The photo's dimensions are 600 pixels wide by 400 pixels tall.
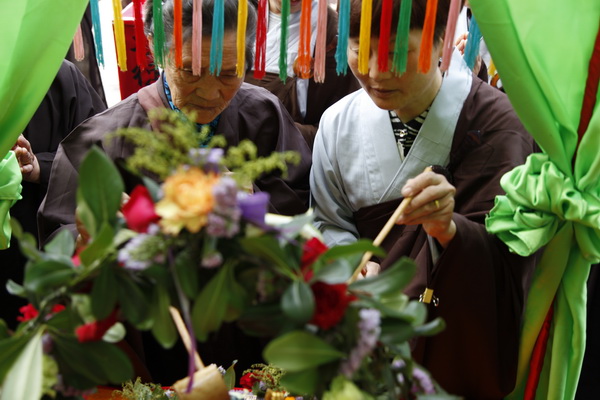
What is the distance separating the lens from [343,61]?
61.5 inches

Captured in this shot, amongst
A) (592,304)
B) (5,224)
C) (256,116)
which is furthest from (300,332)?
(592,304)

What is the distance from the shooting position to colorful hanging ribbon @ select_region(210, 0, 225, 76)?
154cm

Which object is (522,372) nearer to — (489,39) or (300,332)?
(489,39)

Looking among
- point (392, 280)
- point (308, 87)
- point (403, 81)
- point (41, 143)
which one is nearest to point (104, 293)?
point (392, 280)

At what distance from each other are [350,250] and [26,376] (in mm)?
413

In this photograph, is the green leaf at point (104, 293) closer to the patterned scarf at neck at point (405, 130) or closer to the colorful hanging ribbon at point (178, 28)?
the colorful hanging ribbon at point (178, 28)

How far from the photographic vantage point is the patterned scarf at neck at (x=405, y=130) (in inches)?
69.1

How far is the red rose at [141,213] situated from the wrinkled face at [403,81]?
81 centimetres

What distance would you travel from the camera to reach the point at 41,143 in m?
2.19

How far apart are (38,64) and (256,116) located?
1.98ft

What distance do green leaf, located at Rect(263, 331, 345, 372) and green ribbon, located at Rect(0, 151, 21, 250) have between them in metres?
0.97

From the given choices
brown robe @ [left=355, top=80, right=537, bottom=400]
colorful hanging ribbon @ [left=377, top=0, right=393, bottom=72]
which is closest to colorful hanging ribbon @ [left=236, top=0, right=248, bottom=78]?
colorful hanging ribbon @ [left=377, top=0, right=393, bottom=72]

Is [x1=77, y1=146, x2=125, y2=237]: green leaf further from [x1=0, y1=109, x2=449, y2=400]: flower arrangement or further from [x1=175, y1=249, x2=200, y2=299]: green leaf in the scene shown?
[x1=175, y1=249, x2=200, y2=299]: green leaf

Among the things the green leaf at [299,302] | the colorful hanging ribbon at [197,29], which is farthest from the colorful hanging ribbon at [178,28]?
the green leaf at [299,302]
